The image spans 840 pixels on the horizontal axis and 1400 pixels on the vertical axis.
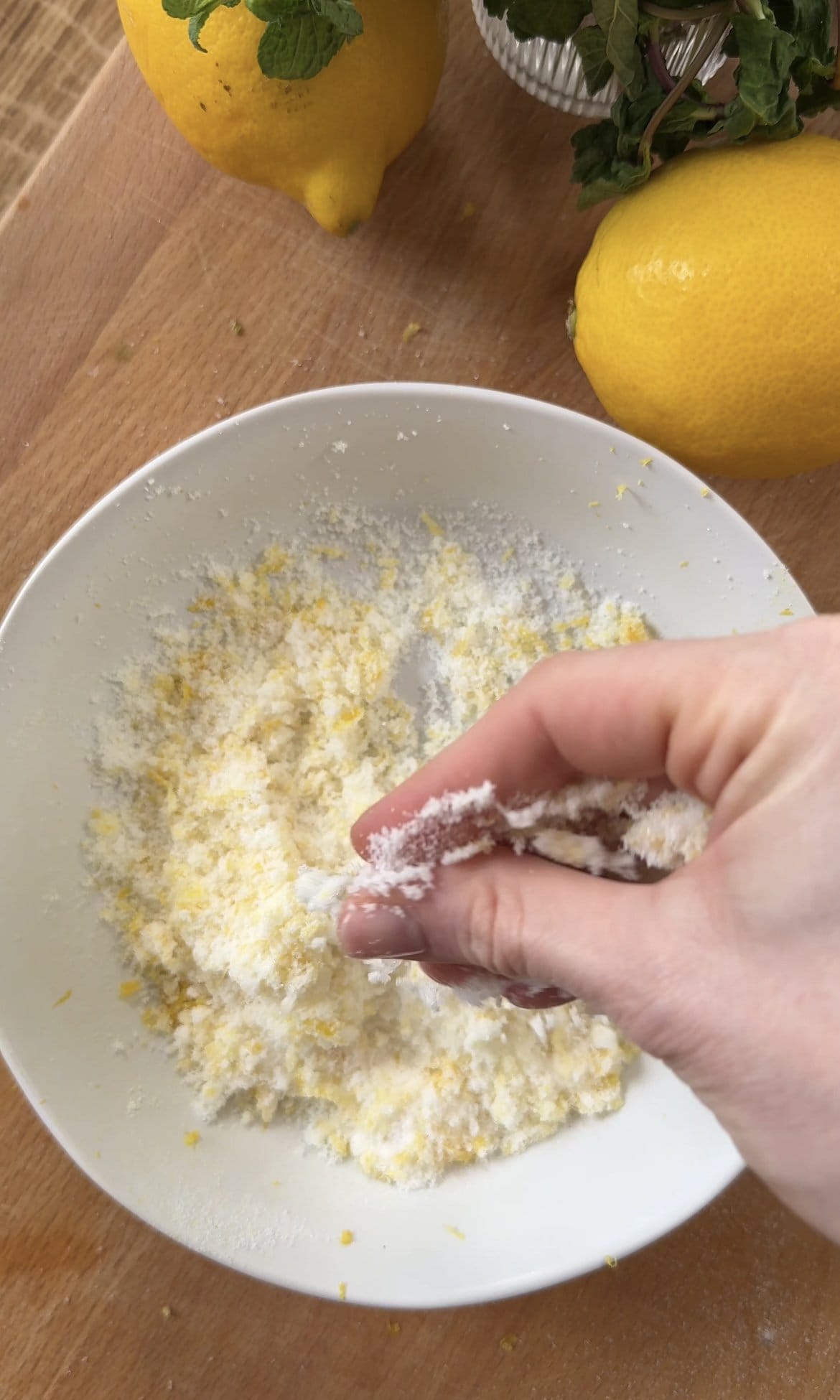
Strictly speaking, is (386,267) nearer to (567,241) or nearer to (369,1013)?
(567,241)

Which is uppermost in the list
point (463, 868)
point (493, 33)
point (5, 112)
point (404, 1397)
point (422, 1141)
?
point (5, 112)

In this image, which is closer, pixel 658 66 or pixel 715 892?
pixel 715 892

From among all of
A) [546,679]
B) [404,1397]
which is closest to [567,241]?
[546,679]

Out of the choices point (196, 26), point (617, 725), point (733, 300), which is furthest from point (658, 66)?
point (617, 725)

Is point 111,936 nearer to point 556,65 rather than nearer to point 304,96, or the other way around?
point 304,96

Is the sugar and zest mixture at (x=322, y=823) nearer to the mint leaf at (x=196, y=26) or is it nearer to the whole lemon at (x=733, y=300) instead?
the whole lemon at (x=733, y=300)

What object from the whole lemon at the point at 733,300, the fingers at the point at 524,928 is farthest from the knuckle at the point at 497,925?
the whole lemon at the point at 733,300
